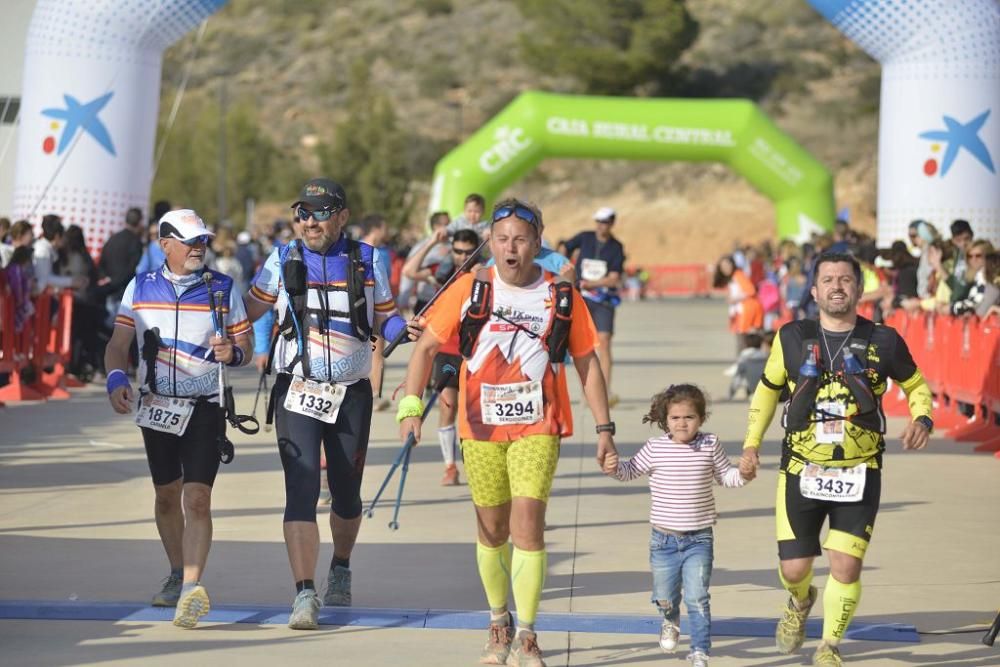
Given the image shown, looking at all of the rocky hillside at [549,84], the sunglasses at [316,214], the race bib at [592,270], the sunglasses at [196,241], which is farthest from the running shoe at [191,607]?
the rocky hillside at [549,84]

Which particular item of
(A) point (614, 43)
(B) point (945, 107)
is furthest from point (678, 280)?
(B) point (945, 107)

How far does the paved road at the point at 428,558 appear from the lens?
22.5 ft

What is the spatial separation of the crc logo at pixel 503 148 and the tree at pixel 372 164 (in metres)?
40.0

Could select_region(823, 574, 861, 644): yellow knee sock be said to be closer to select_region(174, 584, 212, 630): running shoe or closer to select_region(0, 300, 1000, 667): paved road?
select_region(0, 300, 1000, 667): paved road

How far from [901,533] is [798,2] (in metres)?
90.5

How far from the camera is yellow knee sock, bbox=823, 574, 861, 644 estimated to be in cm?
649

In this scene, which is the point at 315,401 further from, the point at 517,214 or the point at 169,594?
the point at 517,214

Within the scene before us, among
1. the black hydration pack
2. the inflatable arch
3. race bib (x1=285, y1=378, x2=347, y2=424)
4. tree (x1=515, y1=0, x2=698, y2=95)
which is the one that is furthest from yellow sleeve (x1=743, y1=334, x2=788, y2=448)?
tree (x1=515, y1=0, x2=698, y2=95)

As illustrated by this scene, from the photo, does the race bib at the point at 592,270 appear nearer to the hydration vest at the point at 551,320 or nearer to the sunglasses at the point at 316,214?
the sunglasses at the point at 316,214

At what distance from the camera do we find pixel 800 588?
6.75 meters

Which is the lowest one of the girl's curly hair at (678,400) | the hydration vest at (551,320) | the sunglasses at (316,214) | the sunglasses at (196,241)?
the girl's curly hair at (678,400)

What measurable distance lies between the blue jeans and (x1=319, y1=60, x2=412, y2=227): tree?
220 feet

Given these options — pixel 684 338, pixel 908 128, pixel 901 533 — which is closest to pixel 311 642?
pixel 901 533

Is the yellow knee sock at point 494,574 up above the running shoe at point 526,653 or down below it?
above
